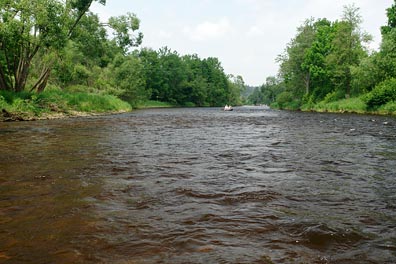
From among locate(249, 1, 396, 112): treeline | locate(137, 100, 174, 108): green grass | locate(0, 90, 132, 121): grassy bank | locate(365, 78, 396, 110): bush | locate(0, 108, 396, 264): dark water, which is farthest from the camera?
locate(137, 100, 174, 108): green grass

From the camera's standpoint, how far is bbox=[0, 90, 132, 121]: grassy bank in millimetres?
25000

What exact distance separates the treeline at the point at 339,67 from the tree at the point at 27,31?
1287 inches

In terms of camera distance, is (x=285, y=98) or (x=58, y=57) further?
(x=285, y=98)

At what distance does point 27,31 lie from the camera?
26984 mm

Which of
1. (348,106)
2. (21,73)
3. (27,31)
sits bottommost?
(348,106)

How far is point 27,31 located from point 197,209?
2753cm

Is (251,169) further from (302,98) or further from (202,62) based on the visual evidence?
(202,62)

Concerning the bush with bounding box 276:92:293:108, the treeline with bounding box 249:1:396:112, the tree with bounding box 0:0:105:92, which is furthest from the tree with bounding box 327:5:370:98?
the tree with bounding box 0:0:105:92

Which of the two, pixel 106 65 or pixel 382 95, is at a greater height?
pixel 106 65

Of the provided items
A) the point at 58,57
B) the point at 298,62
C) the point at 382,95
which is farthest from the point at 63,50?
the point at 298,62

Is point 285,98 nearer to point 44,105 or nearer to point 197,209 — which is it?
point 44,105

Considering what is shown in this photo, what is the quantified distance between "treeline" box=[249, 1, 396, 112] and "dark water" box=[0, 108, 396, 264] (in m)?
31.2

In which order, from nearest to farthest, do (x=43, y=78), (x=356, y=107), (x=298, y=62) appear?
(x=43, y=78) < (x=356, y=107) < (x=298, y=62)

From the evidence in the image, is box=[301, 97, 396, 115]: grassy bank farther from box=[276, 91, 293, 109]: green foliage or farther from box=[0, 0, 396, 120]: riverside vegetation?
box=[276, 91, 293, 109]: green foliage
